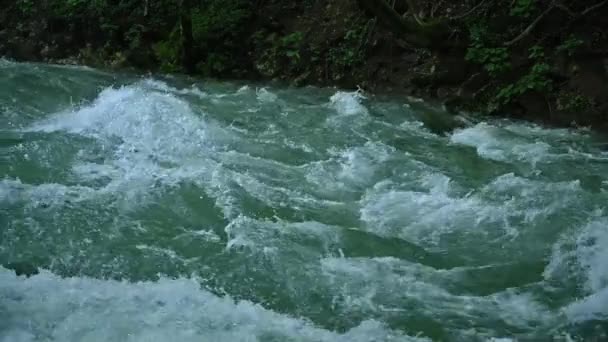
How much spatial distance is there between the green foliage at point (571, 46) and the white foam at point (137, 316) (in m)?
5.86

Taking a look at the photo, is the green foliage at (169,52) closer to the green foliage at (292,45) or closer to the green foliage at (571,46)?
the green foliage at (292,45)

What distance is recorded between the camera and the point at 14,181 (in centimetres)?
645

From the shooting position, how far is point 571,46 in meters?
8.89

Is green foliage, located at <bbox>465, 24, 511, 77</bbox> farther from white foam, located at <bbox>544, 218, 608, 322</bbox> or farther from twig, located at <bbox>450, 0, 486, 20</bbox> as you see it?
white foam, located at <bbox>544, 218, 608, 322</bbox>

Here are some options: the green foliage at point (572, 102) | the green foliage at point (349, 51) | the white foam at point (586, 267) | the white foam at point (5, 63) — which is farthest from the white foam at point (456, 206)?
the white foam at point (5, 63)

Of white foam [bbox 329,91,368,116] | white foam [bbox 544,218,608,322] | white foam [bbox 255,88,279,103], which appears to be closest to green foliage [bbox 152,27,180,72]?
white foam [bbox 255,88,279,103]

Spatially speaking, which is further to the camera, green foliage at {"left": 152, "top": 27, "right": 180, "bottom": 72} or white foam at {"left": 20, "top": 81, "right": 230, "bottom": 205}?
green foliage at {"left": 152, "top": 27, "right": 180, "bottom": 72}

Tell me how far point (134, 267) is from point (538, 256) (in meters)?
3.10

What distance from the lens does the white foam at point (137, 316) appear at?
13.9 ft

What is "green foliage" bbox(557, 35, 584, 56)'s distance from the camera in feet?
29.1

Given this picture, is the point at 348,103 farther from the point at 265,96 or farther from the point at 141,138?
the point at 141,138

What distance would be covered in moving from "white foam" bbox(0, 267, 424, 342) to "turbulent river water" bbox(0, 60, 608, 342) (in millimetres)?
13

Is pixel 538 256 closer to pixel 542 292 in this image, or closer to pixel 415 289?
pixel 542 292

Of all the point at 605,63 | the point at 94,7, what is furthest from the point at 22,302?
the point at 94,7
